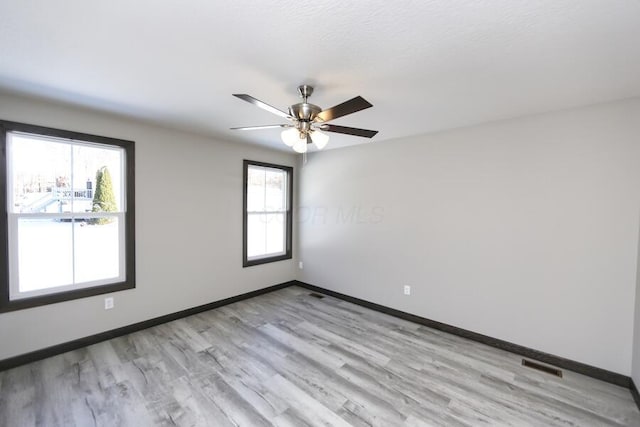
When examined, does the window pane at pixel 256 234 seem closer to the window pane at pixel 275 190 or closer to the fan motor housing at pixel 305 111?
the window pane at pixel 275 190

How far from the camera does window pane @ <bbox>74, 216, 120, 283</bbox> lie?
2785mm

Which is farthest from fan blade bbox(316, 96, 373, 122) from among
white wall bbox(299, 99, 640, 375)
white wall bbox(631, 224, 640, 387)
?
white wall bbox(631, 224, 640, 387)

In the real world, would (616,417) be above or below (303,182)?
below

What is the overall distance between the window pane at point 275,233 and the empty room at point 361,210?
795 mm

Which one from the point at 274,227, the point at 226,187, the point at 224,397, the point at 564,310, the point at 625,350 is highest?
the point at 226,187

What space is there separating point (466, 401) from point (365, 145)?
10.4 ft

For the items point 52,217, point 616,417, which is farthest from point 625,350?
point 52,217

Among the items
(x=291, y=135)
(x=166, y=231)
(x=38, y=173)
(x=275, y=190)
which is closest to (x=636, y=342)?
(x=291, y=135)

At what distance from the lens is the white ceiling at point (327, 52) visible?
4.31ft

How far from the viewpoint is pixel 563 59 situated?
1.69 metres

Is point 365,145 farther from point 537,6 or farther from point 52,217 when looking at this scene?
point 52,217

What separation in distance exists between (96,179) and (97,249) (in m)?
0.76

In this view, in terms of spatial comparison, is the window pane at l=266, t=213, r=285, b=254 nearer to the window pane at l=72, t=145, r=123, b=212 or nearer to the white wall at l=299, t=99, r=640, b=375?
the white wall at l=299, t=99, r=640, b=375

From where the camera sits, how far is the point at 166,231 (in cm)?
336
